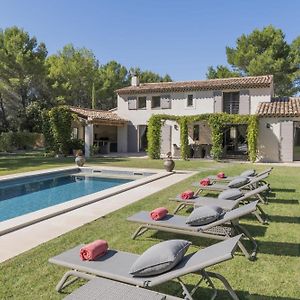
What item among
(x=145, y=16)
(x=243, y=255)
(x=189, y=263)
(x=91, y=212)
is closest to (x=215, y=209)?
(x=243, y=255)

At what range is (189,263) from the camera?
A: 3.35 metres

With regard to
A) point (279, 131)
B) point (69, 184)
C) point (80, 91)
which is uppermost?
point (80, 91)

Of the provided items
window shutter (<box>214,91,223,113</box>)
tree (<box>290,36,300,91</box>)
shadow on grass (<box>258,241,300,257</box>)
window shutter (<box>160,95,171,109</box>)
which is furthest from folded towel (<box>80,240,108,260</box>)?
tree (<box>290,36,300,91</box>)

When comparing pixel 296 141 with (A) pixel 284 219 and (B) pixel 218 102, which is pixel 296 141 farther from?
(A) pixel 284 219

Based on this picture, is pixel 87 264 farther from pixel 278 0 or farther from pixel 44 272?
pixel 278 0

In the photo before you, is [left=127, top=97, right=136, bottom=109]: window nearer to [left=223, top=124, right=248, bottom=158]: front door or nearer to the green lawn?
[left=223, top=124, right=248, bottom=158]: front door

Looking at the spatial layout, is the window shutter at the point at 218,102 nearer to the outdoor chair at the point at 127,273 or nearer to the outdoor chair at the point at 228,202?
the outdoor chair at the point at 228,202

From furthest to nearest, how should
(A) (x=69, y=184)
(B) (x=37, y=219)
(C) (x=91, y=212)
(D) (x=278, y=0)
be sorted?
(D) (x=278, y=0) → (A) (x=69, y=184) → (C) (x=91, y=212) → (B) (x=37, y=219)

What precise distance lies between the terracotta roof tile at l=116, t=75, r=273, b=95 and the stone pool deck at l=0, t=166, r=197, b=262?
15.8 metres

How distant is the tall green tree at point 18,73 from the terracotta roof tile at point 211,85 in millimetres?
11954

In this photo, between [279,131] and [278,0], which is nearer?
[278,0]

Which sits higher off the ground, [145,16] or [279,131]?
[145,16]

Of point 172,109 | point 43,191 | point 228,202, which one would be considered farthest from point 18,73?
point 228,202

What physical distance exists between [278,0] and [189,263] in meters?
21.1
